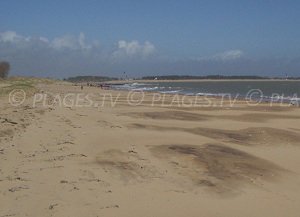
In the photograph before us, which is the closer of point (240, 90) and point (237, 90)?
point (240, 90)

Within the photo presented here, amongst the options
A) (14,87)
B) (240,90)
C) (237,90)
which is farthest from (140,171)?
(237,90)

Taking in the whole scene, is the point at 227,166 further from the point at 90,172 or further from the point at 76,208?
the point at 76,208

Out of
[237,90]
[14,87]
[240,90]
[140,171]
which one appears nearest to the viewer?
[140,171]

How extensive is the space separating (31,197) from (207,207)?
2.80m

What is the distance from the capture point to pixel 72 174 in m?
8.45

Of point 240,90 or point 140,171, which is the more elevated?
point 140,171

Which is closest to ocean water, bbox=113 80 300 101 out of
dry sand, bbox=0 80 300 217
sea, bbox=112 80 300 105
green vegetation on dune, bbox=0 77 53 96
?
sea, bbox=112 80 300 105

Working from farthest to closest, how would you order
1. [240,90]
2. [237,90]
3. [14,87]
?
[237,90] < [240,90] < [14,87]

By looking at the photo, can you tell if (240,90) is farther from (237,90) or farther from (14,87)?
(14,87)

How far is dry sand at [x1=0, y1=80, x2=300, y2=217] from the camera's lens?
6.98 meters

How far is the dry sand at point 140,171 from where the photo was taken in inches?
275

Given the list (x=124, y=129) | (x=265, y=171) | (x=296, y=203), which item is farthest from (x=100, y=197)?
(x=124, y=129)

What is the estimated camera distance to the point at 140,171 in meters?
9.16

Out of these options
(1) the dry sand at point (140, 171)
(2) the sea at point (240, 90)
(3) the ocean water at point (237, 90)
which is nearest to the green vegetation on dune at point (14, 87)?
(1) the dry sand at point (140, 171)
